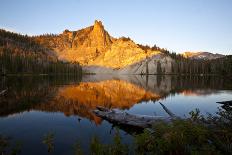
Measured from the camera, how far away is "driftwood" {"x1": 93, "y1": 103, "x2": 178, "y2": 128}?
21.6m

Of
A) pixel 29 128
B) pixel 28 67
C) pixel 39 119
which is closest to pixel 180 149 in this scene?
pixel 29 128

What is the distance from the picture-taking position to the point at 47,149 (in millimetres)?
17625

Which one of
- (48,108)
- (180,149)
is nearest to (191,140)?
(180,149)

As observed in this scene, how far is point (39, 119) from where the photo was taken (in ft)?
95.8

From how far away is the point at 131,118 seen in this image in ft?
79.4

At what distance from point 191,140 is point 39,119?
22301mm

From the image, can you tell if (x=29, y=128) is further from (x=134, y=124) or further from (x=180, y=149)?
(x=180, y=149)

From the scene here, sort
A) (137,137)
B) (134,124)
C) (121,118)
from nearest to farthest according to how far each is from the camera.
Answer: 1. (137,137)
2. (134,124)
3. (121,118)

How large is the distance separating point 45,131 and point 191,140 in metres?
16.5

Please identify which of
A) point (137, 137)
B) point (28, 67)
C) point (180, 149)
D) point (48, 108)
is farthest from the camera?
point (28, 67)

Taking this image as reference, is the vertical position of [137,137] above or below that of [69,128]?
above

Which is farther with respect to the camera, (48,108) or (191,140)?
(48,108)

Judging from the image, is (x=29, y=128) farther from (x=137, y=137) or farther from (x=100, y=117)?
(x=137, y=137)

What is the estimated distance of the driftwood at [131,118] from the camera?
70.9 feet
